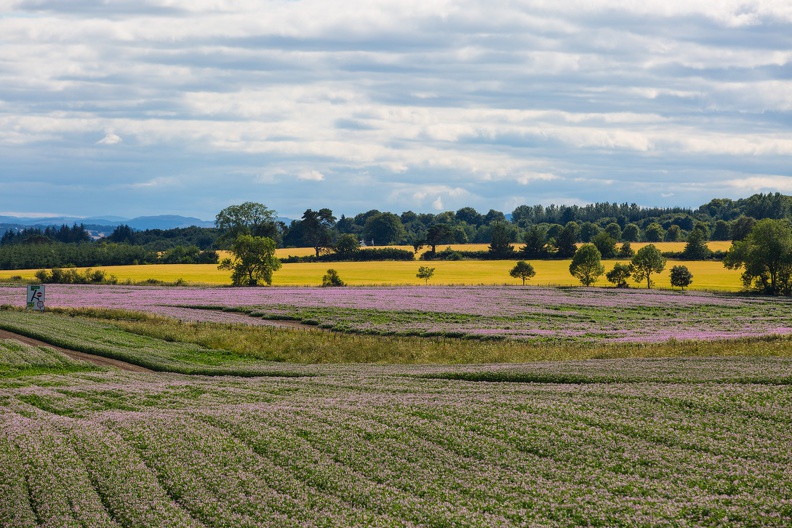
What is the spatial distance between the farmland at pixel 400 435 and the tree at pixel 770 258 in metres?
47.6

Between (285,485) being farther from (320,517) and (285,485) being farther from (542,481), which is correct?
(542,481)

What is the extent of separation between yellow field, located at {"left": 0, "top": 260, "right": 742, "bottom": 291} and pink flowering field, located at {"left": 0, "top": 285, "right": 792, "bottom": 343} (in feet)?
61.2

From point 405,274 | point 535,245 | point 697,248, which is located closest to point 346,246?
point 535,245

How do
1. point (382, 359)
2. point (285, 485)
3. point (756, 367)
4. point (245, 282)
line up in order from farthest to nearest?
point (245, 282) → point (382, 359) → point (756, 367) → point (285, 485)

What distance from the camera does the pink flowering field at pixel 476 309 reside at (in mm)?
56656

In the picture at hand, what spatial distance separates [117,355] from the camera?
4253 centimetres

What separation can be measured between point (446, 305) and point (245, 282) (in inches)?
1536

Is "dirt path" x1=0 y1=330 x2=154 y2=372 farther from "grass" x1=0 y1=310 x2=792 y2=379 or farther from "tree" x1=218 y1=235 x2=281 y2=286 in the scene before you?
"tree" x1=218 y1=235 x2=281 y2=286

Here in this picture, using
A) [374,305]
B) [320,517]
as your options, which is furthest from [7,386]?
[374,305]

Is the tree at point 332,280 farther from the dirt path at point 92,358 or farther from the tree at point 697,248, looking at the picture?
the tree at point 697,248

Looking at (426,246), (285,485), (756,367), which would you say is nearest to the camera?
(285,485)

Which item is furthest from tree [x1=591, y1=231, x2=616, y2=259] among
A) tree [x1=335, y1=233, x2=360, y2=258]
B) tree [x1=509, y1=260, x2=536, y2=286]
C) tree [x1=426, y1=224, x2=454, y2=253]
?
tree [x1=335, y1=233, x2=360, y2=258]

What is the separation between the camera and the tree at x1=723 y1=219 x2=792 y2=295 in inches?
3570

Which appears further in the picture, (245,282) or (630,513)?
(245,282)
